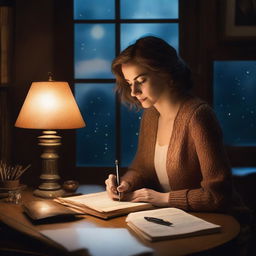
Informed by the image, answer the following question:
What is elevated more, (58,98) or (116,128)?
(58,98)

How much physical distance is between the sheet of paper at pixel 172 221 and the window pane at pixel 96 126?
43.1 inches

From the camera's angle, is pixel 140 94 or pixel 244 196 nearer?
pixel 140 94

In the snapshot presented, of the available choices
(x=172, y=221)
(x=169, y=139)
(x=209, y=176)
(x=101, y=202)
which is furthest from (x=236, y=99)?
(x=172, y=221)

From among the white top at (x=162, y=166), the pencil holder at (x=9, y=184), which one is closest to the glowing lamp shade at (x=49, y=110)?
the pencil holder at (x=9, y=184)

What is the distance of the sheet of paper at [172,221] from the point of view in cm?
147

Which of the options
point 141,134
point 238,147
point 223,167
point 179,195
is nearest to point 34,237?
point 179,195

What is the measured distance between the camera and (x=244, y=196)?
2.48 metres

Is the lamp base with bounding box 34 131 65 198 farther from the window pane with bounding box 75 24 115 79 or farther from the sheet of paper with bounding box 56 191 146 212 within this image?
the window pane with bounding box 75 24 115 79

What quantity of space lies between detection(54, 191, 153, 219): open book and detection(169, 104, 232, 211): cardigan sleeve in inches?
5.9

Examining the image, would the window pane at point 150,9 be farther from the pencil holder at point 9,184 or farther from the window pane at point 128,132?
the pencil holder at point 9,184

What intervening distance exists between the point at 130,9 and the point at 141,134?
0.80 metres

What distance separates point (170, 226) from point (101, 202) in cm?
40

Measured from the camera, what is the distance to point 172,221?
62.3 inches

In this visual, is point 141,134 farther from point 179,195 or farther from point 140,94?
point 179,195
